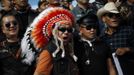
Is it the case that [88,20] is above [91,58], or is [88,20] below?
above

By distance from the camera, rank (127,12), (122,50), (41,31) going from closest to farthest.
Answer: (41,31) → (122,50) → (127,12)

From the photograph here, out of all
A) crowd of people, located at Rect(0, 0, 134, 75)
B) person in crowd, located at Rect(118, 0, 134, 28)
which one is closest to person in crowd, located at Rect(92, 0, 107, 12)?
person in crowd, located at Rect(118, 0, 134, 28)

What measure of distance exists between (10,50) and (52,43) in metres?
0.53

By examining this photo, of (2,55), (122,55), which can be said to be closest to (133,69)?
(122,55)

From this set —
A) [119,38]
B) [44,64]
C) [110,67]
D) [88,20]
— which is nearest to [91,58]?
[110,67]

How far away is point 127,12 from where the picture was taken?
7340 mm

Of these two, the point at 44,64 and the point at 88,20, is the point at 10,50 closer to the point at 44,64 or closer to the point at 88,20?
the point at 44,64

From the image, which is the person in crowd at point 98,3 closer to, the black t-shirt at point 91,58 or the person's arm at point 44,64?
the black t-shirt at point 91,58

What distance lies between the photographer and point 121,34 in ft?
20.3

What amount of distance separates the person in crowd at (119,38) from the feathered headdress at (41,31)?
1036mm

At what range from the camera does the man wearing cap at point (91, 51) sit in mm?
5328

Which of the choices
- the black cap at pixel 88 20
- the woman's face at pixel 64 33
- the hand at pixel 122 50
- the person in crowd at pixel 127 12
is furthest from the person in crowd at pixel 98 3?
the woman's face at pixel 64 33


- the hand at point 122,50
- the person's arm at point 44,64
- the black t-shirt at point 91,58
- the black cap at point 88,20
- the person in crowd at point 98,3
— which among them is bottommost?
the person in crowd at point 98,3

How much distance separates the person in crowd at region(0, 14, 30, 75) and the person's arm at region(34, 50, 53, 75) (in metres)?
0.28
